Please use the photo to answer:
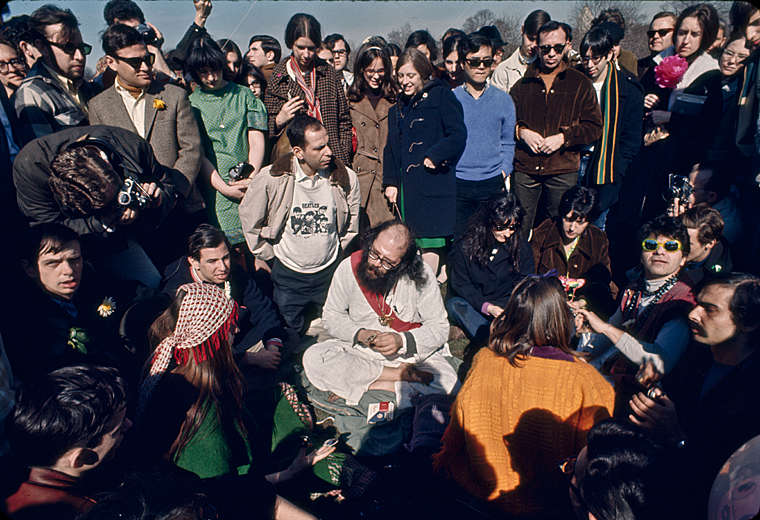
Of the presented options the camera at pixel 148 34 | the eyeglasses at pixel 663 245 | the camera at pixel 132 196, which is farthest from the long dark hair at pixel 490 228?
the camera at pixel 148 34

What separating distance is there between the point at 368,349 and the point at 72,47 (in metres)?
3.52

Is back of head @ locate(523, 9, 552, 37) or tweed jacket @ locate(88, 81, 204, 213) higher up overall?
back of head @ locate(523, 9, 552, 37)

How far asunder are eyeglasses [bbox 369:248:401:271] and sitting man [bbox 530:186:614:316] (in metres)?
1.68

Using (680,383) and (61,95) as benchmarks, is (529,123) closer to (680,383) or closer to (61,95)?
(680,383)

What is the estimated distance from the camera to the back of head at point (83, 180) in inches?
110

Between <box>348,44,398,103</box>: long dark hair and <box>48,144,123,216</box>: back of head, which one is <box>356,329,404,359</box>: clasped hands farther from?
<box>348,44,398,103</box>: long dark hair

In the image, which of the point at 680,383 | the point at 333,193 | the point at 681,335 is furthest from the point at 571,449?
the point at 333,193

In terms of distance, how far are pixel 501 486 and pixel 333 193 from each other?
268 centimetres

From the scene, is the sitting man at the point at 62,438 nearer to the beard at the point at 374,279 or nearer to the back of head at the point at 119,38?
the beard at the point at 374,279

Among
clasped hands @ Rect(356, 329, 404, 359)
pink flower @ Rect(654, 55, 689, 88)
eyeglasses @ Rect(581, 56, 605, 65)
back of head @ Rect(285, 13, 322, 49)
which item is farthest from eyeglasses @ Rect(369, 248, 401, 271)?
pink flower @ Rect(654, 55, 689, 88)

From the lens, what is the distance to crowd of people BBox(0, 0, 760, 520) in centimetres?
206

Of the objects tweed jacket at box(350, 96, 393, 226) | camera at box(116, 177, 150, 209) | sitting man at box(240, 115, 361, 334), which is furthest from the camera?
tweed jacket at box(350, 96, 393, 226)

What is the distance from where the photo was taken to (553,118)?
168 inches

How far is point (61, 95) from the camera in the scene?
3.52 m
